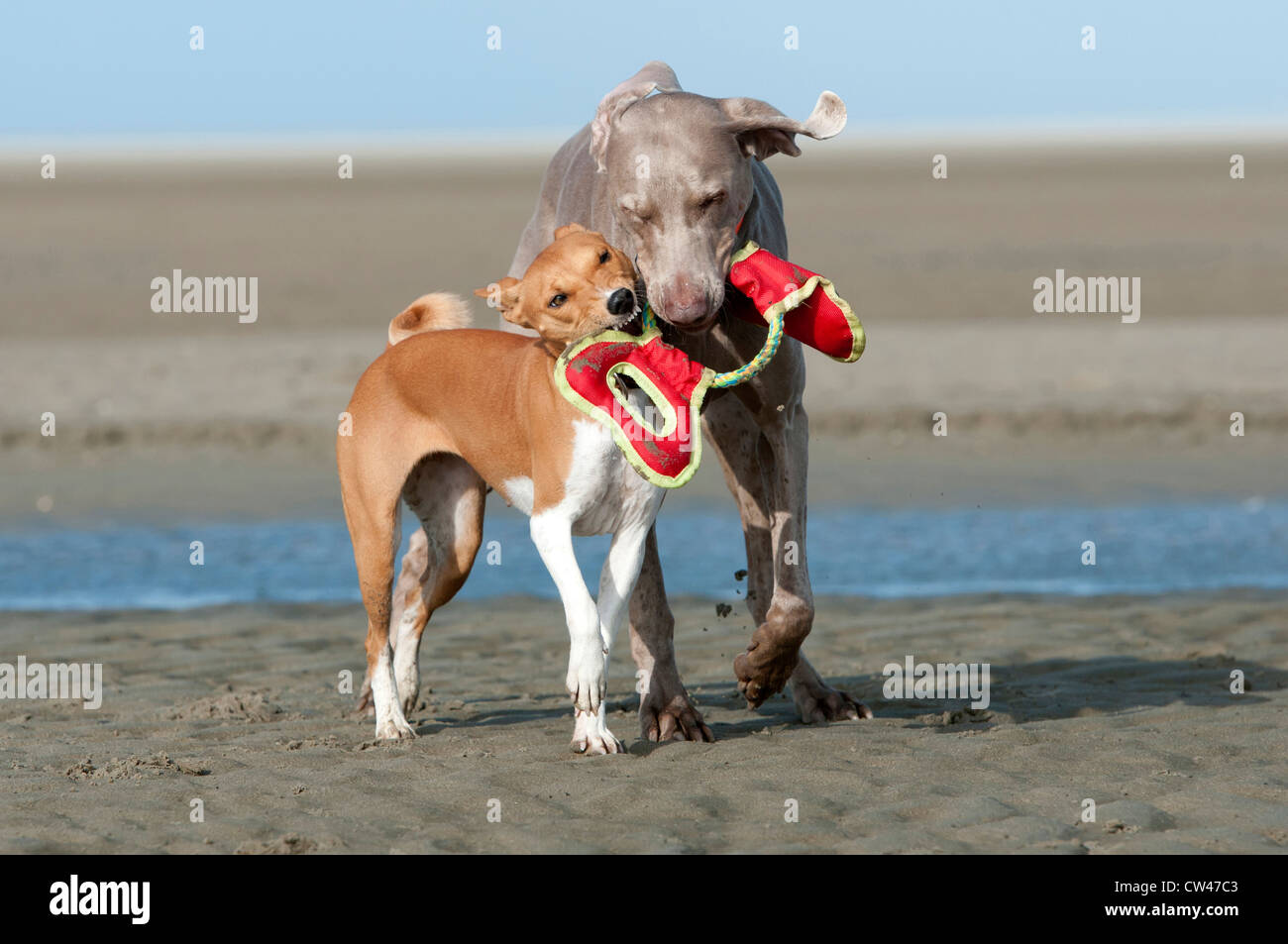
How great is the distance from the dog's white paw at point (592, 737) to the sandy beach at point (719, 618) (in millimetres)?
84

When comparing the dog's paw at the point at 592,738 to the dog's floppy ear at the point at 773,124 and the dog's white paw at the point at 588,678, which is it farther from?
the dog's floppy ear at the point at 773,124

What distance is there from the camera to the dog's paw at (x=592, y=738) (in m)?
6.88

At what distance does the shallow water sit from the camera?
11680mm

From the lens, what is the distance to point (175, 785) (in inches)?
255

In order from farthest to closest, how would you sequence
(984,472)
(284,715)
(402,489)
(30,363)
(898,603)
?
(30,363) < (984,472) < (898,603) < (284,715) < (402,489)

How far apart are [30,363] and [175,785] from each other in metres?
→ 15.1

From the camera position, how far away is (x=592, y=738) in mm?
6898

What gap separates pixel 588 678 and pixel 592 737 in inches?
14.2

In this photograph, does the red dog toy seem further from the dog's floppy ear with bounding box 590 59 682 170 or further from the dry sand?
the dry sand

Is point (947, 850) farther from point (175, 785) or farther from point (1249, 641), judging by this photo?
point (1249, 641)

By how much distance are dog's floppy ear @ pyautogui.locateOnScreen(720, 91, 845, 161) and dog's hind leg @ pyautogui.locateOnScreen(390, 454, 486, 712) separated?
6.07ft

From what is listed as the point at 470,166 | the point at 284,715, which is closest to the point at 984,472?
the point at 284,715

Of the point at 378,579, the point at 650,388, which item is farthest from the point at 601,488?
the point at 378,579

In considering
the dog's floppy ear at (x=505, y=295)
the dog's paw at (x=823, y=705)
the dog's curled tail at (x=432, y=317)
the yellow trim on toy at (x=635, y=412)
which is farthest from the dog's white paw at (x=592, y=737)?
the dog's curled tail at (x=432, y=317)
